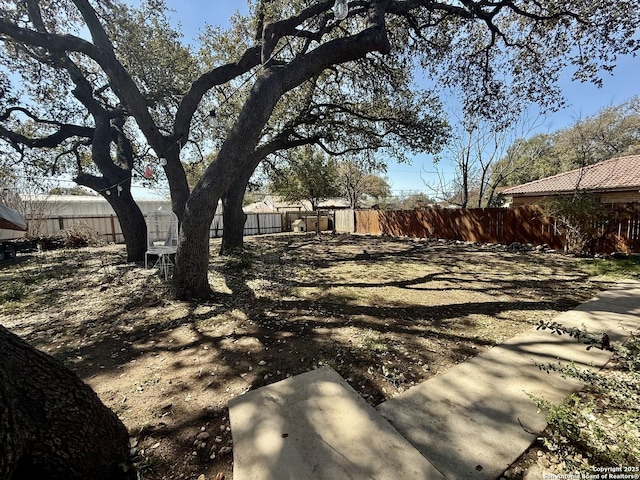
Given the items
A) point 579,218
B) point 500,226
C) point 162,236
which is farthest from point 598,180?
point 162,236

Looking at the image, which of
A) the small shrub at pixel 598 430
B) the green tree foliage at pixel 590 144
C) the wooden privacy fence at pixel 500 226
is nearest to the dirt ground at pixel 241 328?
the small shrub at pixel 598 430

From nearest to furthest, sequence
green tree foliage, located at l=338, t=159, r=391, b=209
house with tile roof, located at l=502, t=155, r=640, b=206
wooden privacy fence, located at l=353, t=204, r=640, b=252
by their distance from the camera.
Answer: wooden privacy fence, located at l=353, t=204, r=640, b=252, house with tile roof, located at l=502, t=155, r=640, b=206, green tree foliage, located at l=338, t=159, r=391, b=209

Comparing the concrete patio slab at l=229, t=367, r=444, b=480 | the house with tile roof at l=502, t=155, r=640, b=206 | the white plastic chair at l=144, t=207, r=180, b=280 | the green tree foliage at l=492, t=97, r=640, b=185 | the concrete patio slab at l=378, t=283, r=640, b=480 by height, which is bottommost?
the concrete patio slab at l=378, t=283, r=640, b=480

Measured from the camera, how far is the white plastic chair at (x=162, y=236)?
504cm

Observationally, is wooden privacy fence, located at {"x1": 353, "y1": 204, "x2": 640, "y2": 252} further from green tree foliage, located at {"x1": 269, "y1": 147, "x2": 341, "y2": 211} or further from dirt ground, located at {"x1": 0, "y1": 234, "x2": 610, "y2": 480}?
green tree foliage, located at {"x1": 269, "y1": 147, "x2": 341, "y2": 211}

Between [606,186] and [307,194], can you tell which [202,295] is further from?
[307,194]

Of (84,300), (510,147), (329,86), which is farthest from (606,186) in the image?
(84,300)

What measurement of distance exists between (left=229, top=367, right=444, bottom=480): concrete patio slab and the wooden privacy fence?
9.19 m

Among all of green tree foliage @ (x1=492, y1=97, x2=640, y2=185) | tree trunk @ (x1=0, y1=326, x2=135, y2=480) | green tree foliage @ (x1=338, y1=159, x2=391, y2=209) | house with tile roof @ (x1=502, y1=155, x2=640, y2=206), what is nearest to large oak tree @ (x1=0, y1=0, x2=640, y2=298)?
tree trunk @ (x1=0, y1=326, x2=135, y2=480)

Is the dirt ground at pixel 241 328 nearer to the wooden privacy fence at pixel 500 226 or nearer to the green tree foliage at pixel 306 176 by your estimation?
the wooden privacy fence at pixel 500 226

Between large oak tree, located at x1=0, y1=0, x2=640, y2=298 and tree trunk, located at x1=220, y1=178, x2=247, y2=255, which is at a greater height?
large oak tree, located at x1=0, y1=0, x2=640, y2=298

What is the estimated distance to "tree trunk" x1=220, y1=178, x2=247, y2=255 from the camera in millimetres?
7855

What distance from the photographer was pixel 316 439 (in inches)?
56.5

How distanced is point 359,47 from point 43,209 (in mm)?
14229
